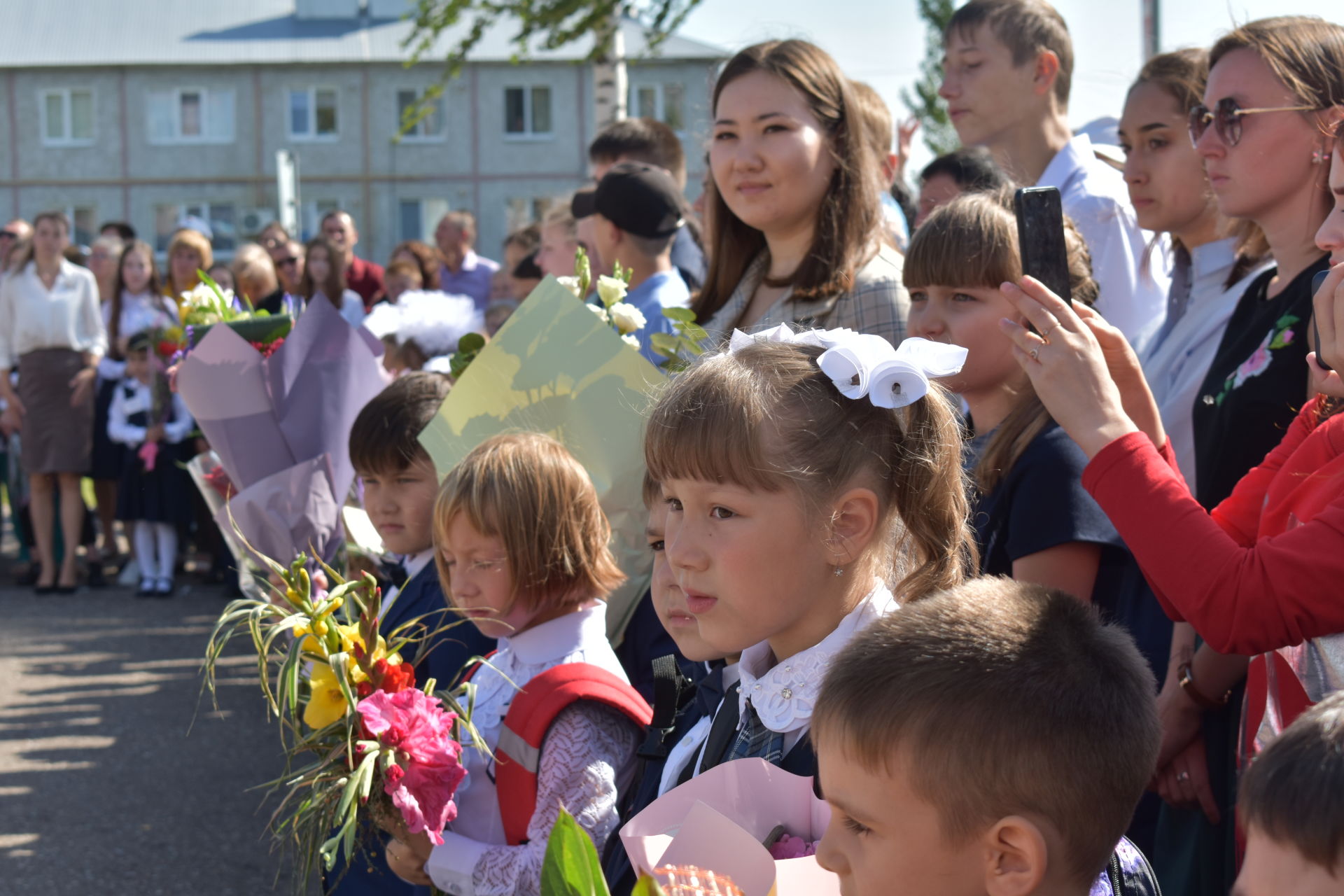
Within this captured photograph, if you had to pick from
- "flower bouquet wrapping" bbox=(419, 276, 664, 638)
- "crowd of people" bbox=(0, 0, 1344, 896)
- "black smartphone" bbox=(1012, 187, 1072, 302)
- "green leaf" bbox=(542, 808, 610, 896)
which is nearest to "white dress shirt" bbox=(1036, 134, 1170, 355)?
"crowd of people" bbox=(0, 0, 1344, 896)

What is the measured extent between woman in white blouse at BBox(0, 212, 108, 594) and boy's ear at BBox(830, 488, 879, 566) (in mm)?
8954

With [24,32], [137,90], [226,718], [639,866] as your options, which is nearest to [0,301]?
[226,718]

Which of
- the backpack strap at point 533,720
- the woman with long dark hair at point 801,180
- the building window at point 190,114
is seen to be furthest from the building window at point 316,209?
the backpack strap at point 533,720

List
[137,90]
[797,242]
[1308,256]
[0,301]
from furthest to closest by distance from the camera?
[137,90] → [0,301] → [797,242] → [1308,256]

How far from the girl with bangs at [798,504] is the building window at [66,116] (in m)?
40.8

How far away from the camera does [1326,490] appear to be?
6.22 ft

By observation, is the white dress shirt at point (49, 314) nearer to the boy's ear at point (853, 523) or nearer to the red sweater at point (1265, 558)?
the boy's ear at point (853, 523)

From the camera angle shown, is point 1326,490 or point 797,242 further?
point 797,242

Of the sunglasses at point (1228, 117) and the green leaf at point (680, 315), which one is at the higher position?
the sunglasses at point (1228, 117)

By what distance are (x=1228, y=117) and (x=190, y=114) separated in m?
40.3

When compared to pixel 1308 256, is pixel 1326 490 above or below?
below

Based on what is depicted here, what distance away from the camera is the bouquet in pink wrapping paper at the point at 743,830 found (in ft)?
4.51

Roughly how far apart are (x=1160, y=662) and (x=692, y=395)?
1.27 metres

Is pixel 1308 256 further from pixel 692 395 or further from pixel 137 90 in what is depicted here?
pixel 137 90
